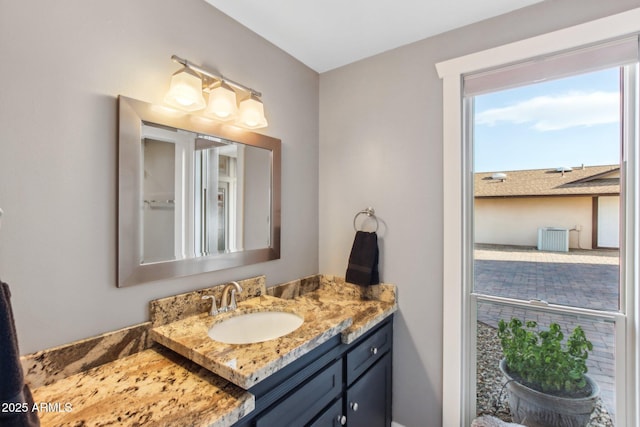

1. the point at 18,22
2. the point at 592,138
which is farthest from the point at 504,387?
the point at 18,22

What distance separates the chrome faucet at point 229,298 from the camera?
1.44 meters

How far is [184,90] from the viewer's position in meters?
1.25

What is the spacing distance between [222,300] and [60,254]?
660 mm

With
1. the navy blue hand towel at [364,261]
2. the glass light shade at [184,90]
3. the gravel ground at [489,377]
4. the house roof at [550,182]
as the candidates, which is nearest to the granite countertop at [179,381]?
the navy blue hand towel at [364,261]

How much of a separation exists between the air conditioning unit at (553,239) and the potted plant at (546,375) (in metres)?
0.38

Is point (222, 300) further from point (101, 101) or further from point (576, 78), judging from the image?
point (576, 78)

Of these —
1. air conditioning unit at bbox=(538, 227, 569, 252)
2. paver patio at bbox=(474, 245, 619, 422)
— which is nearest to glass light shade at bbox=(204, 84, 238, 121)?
paver patio at bbox=(474, 245, 619, 422)

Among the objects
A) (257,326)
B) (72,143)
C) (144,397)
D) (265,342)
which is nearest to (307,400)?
(265,342)

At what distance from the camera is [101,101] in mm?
1114

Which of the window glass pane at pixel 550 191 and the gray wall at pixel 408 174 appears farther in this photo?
the gray wall at pixel 408 174

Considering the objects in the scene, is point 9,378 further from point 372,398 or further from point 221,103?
point 372,398

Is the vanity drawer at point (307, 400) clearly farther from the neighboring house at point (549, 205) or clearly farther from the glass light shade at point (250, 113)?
the glass light shade at point (250, 113)

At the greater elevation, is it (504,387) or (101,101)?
(101,101)

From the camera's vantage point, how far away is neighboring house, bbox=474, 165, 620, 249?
1.38 meters
